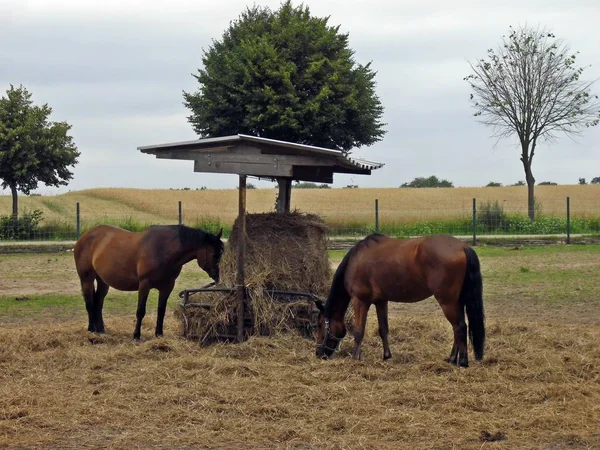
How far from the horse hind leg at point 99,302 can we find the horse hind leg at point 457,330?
4889 millimetres

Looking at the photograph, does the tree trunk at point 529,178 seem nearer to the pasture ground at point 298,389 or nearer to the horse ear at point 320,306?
the pasture ground at point 298,389

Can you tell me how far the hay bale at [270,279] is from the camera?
10.0 metres

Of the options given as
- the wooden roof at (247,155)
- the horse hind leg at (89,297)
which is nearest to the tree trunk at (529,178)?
the wooden roof at (247,155)

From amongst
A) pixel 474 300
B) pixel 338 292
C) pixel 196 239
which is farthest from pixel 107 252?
pixel 474 300

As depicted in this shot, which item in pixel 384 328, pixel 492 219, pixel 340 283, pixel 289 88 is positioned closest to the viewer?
pixel 384 328

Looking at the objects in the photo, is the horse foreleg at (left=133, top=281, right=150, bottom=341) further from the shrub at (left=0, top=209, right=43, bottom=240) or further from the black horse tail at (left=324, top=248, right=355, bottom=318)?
the shrub at (left=0, top=209, right=43, bottom=240)

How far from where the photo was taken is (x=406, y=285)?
920cm

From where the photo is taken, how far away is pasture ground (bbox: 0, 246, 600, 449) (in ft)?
20.1

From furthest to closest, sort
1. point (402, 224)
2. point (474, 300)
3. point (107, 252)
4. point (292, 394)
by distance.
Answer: point (402, 224) < point (107, 252) < point (474, 300) < point (292, 394)

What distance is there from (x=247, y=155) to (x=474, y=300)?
3.36 metres

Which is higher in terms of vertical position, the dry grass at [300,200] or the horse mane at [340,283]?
the dry grass at [300,200]

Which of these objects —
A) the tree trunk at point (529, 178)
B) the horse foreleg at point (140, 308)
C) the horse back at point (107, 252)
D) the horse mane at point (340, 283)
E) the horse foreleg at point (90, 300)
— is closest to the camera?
the horse mane at point (340, 283)

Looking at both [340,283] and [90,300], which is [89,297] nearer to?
[90,300]

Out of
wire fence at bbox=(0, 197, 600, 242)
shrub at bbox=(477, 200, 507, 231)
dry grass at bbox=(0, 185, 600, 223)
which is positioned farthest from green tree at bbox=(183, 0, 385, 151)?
dry grass at bbox=(0, 185, 600, 223)
